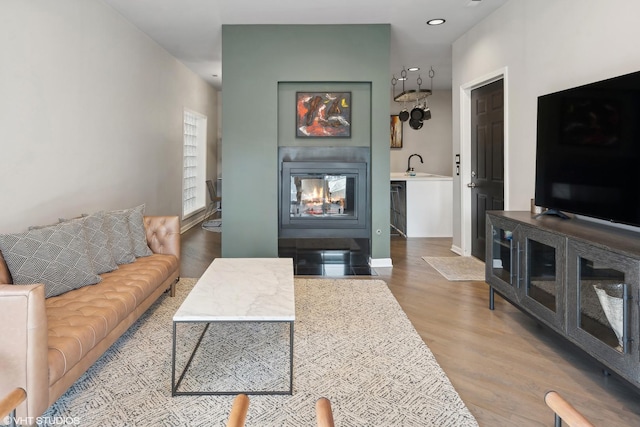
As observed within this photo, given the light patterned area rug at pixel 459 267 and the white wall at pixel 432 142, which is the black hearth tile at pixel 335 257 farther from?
the white wall at pixel 432 142

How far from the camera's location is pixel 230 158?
14.8 feet

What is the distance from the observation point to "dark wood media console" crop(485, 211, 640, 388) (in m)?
1.74

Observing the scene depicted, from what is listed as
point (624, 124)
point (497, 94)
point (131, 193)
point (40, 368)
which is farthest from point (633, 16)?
point (131, 193)

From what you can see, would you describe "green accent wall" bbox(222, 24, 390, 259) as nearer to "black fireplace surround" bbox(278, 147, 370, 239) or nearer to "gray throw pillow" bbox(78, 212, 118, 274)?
"black fireplace surround" bbox(278, 147, 370, 239)

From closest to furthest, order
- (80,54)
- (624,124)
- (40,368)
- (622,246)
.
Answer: (40,368) → (622,246) → (624,124) → (80,54)

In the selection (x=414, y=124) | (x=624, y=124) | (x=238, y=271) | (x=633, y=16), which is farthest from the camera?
(x=414, y=124)

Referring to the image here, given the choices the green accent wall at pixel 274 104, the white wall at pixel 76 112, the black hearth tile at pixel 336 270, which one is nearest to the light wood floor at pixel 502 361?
the black hearth tile at pixel 336 270

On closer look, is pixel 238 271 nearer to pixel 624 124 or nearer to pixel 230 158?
pixel 230 158

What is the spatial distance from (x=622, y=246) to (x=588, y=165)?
81 cm

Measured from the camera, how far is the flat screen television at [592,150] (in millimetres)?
2111

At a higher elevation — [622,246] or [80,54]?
[80,54]

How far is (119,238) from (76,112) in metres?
1.22

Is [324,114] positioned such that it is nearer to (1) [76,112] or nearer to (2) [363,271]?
(2) [363,271]

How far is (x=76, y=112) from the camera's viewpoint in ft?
10.9
